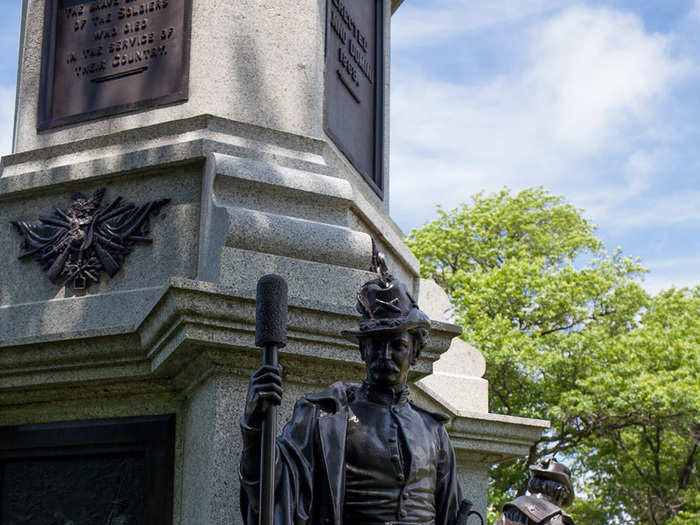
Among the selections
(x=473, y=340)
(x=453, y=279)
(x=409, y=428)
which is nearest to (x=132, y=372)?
(x=409, y=428)

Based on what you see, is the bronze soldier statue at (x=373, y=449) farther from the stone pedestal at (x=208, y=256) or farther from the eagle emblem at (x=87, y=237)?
the eagle emblem at (x=87, y=237)

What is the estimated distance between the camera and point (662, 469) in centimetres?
2578

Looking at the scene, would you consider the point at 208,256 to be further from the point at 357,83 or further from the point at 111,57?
the point at 357,83

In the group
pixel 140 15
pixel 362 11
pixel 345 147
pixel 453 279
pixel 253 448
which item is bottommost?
pixel 253 448

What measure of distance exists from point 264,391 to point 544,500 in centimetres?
383

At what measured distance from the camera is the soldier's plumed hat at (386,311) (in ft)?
15.9

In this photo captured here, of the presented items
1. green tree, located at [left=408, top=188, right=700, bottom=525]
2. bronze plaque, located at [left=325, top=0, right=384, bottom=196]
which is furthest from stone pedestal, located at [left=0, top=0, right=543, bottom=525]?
green tree, located at [left=408, top=188, right=700, bottom=525]

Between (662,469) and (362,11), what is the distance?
2006 centimetres

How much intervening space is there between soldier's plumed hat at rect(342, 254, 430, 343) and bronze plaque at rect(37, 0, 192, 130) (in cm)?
280

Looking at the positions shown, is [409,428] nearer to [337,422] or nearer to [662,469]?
[337,422]

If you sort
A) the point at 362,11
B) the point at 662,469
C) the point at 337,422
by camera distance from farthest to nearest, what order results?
the point at 662,469 → the point at 362,11 → the point at 337,422

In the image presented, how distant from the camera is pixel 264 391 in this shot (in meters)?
4.11

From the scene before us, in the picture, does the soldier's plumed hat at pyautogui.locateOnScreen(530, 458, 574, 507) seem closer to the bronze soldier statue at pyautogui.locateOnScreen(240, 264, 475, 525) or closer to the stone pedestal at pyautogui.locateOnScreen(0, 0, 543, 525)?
the stone pedestal at pyautogui.locateOnScreen(0, 0, 543, 525)

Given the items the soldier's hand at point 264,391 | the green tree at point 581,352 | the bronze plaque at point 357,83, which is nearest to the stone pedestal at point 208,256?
the bronze plaque at point 357,83
